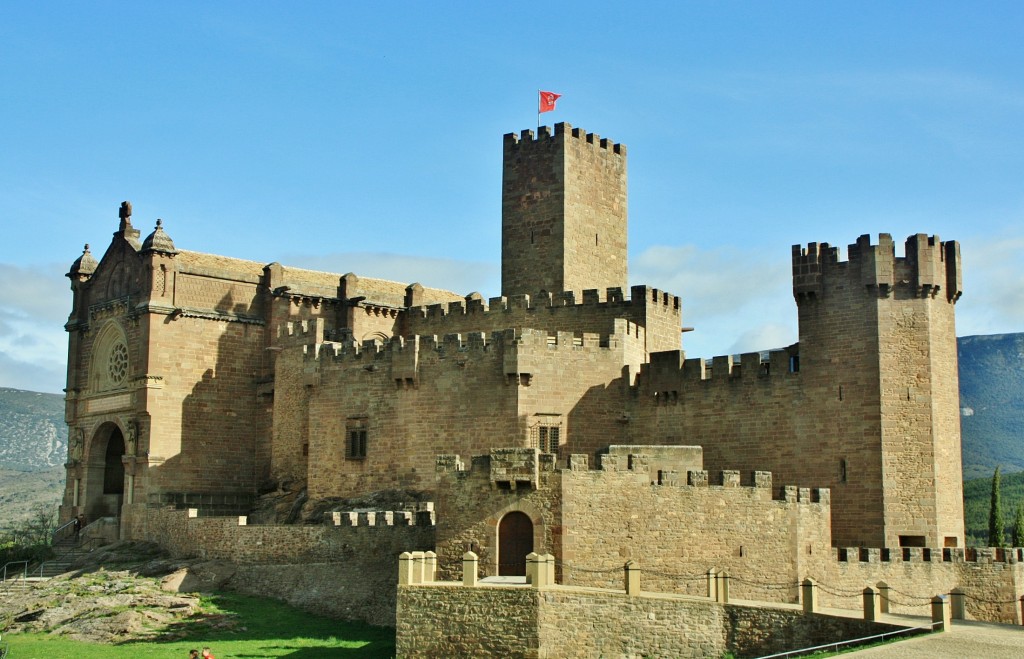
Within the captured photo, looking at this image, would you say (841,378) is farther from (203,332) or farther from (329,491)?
(203,332)

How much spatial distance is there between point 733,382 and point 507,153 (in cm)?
1331

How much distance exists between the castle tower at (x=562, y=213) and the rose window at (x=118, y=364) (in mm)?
13826

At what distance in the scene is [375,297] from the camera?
1886 inches

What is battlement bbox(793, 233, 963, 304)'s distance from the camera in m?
36.6

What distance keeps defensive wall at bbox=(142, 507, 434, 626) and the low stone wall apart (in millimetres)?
4772

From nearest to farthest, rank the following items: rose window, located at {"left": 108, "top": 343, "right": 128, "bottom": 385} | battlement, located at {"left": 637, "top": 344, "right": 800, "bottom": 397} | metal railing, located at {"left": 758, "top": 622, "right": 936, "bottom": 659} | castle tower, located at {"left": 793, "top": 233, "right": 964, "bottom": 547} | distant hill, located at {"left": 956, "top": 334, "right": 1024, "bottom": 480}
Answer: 1. metal railing, located at {"left": 758, "top": 622, "right": 936, "bottom": 659}
2. castle tower, located at {"left": 793, "top": 233, "right": 964, "bottom": 547}
3. battlement, located at {"left": 637, "top": 344, "right": 800, "bottom": 397}
4. rose window, located at {"left": 108, "top": 343, "right": 128, "bottom": 385}
5. distant hill, located at {"left": 956, "top": 334, "right": 1024, "bottom": 480}

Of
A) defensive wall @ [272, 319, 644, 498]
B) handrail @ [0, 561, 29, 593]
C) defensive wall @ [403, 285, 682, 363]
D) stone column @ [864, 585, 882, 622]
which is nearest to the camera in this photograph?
stone column @ [864, 585, 882, 622]

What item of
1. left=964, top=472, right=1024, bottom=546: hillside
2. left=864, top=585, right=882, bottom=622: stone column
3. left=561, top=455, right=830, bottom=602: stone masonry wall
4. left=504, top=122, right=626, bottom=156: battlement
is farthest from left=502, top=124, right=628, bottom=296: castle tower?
left=964, top=472, right=1024, bottom=546: hillside

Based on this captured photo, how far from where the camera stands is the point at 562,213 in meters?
45.2

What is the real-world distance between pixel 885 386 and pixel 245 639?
60.7 feet

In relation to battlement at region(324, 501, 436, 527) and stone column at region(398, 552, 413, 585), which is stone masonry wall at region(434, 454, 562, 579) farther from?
battlement at region(324, 501, 436, 527)

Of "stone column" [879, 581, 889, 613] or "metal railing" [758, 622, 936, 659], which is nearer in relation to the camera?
"metal railing" [758, 622, 936, 659]

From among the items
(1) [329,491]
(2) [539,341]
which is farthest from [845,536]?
(1) [329,491]

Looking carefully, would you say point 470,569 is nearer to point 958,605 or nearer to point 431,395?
point 431,395
